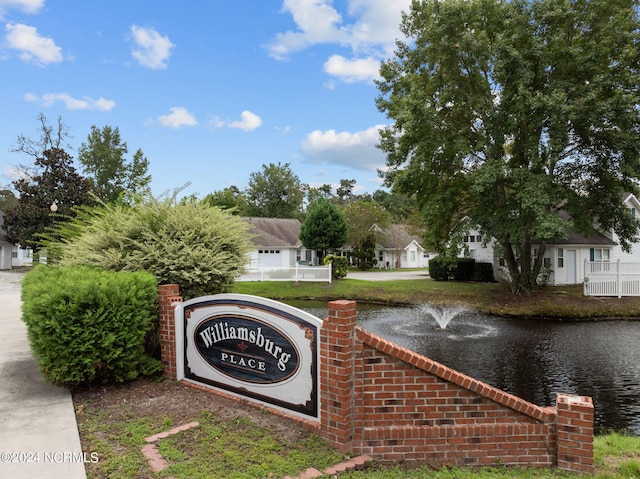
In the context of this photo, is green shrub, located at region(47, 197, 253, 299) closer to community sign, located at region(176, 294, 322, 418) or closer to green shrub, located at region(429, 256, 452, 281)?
community sign, located at region(176, 294, 322, 418)

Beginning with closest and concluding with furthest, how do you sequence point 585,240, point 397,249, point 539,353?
point 539,353 < point 585,240 < point 397,249

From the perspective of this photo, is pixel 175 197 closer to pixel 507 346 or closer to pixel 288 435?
pixel 288 435

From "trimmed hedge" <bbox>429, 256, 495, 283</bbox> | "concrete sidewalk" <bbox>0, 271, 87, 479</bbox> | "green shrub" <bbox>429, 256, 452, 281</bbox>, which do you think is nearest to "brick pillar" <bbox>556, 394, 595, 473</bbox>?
"concrete sidewalk" <bbox>0, 271, 87, 479</bbox>

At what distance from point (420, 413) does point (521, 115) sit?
14.9 m

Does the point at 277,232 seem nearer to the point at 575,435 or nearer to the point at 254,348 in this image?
the point at 254,348

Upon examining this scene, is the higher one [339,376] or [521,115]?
[521,115]

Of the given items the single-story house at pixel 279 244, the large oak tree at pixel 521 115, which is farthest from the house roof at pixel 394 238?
the large oak tree at pixel 521 115

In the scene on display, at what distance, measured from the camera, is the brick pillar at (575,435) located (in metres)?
3.62

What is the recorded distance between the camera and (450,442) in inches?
147

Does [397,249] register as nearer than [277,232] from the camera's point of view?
No

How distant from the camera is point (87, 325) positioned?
4590mm

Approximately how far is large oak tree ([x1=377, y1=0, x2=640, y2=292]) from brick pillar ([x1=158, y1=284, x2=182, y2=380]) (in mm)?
13246

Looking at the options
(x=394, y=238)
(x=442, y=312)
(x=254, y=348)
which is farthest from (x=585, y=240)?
(x=254, y=348)

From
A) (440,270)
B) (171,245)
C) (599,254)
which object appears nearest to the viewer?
(171,245)
